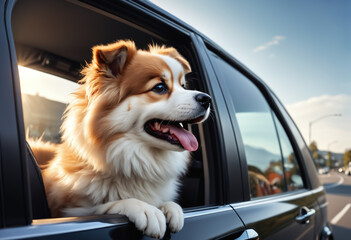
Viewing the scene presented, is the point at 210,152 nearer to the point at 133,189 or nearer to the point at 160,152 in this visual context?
the point at 160,152

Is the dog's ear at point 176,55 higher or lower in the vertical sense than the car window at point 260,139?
higher

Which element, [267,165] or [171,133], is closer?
[171,133]

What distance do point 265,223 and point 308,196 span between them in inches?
53.0

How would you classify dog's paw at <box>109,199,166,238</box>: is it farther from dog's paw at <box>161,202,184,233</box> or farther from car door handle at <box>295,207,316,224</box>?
car door handle at <box>295,207,316,224</box>

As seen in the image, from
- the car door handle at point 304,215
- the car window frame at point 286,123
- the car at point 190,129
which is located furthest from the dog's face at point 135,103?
the car door handle at point 304,215

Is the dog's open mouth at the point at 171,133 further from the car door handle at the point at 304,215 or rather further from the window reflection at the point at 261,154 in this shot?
the car door handle at the point at 304,215

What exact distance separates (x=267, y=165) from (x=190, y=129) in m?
1.03

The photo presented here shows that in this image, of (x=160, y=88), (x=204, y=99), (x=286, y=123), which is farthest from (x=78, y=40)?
(x=286, y=123)

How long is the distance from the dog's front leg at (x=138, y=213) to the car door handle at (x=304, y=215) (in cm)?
169

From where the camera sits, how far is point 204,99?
1.90m

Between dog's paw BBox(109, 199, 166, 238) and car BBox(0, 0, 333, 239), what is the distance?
33mm

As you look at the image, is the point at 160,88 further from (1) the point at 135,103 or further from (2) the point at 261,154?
(2) the point at 261,154

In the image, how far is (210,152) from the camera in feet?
6.57

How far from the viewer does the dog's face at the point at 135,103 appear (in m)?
1.81
